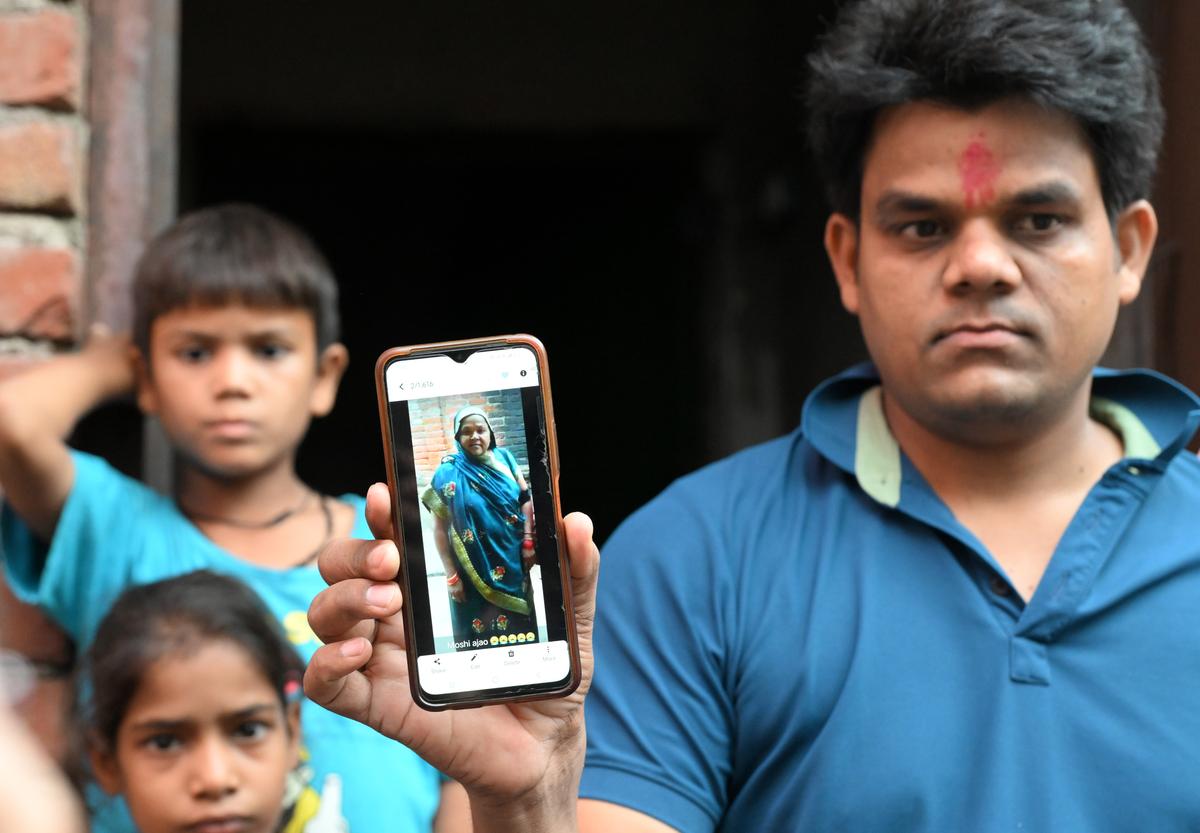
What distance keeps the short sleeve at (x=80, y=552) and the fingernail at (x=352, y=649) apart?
78 centimetres

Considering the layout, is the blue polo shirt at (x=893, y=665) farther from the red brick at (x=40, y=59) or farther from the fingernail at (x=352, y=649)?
the red brick at (x=40, y=59)

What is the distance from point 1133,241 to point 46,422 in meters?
1.37

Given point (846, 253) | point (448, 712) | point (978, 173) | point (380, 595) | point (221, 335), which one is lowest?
point (448, 712)

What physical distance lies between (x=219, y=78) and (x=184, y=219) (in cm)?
207

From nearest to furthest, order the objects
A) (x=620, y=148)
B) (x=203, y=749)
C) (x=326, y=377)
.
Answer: (x=203, y=749)
(x=326, y=377)
(x=620, y=148)

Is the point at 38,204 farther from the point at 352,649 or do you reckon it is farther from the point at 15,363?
the point at 352,649

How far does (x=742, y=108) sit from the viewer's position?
409 cm

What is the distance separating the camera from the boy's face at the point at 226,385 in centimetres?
192

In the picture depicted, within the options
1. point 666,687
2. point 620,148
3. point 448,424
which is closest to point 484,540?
point 448,424

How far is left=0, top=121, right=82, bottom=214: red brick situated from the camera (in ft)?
6.05

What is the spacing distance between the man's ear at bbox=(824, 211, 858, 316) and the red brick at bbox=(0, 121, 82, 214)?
979 mm

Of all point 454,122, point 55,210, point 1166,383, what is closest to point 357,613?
point 55,210

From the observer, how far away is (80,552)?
1.88 m

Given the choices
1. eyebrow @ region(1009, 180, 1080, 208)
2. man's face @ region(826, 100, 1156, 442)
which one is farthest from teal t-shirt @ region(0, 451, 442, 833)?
eyebrow @ region(1009, 180, 1080, 208)
